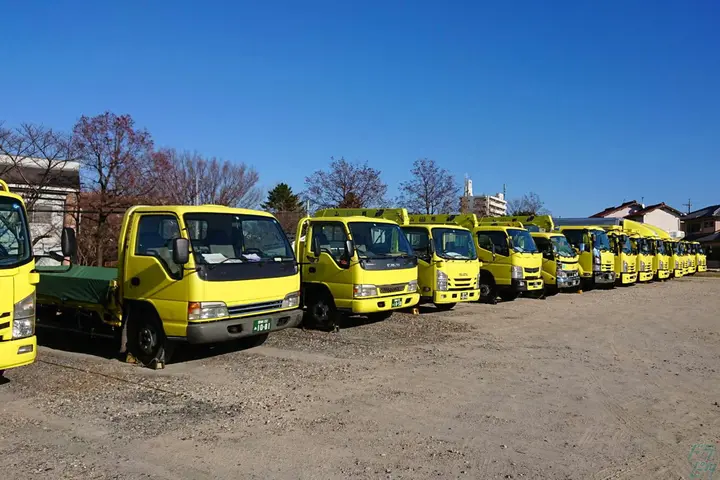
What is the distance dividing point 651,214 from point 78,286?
233 feet

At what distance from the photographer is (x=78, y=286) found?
934 centimetres

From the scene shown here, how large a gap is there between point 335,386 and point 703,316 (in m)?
12.0

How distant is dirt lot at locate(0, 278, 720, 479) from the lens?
496 cm

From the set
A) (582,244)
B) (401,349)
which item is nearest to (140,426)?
(401,349)

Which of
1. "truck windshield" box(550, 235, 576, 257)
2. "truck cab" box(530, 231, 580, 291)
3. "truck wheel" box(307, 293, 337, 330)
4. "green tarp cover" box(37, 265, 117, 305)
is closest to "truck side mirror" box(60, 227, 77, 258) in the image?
"green tarp cover" box(37, 265, 117, 305)

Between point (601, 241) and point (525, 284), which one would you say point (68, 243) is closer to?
point (525, 284)

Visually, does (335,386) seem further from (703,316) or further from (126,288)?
(703,316)

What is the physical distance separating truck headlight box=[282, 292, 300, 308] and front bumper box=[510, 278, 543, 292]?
9360 millimetres

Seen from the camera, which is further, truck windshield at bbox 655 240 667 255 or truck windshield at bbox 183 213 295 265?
truck windshield at bbox 655 240 667 255

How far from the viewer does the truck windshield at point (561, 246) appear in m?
20.4

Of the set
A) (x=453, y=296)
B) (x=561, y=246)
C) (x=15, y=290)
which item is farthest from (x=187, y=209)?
(x=561, y=246)

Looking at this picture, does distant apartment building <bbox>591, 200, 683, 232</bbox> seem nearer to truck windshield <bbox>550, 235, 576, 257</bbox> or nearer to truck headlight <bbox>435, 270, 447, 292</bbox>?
truck windshield <bbox>550, 235, 576, 257</bbox>

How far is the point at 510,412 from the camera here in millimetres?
6426

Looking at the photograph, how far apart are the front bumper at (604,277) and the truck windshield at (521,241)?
18.7 ft
